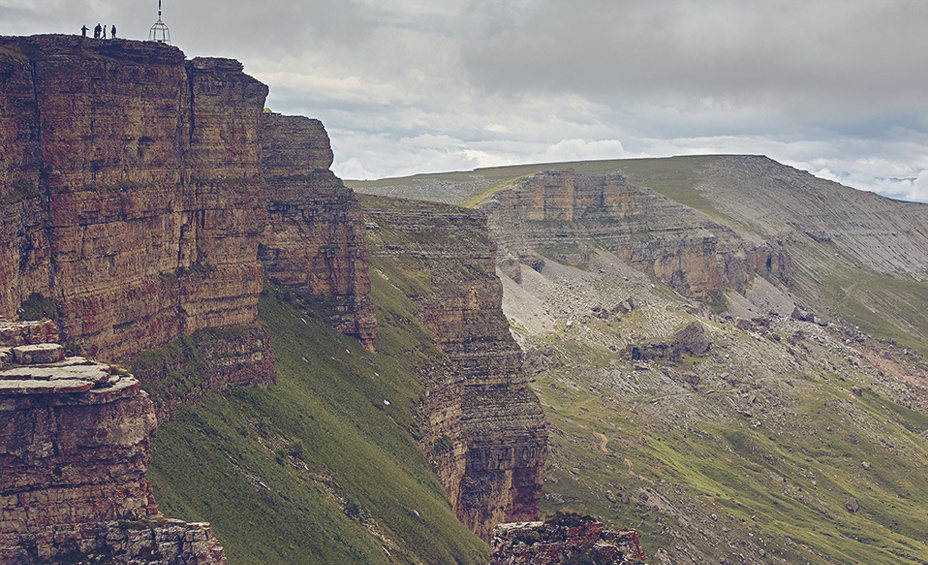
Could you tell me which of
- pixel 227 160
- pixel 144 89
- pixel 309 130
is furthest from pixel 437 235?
pixel 144 89

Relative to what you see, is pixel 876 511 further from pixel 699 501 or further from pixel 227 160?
pixel 227 160

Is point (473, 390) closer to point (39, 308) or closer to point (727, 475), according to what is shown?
point (727, 475)

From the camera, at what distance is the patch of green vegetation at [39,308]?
6303 cm

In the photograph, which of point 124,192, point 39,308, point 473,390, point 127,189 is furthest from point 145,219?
point 473,390

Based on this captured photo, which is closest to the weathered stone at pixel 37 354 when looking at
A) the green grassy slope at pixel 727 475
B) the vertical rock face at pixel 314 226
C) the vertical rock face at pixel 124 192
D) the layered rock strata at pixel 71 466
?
the layered rock strata at pixel 71 466

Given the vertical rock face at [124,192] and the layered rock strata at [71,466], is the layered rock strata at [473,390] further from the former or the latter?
the layered rock strata at [71,466]

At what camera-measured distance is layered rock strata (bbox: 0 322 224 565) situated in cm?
4419

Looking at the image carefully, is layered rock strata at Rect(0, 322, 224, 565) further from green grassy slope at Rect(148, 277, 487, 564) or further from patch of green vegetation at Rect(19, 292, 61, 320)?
patch of green vegetation at Rect(19, 292, 61, 320)

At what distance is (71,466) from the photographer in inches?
1779

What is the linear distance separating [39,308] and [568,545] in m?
30.7

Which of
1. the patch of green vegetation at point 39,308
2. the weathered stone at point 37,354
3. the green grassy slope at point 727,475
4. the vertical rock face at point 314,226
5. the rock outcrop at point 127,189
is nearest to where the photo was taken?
the weathered stone at point 37,354

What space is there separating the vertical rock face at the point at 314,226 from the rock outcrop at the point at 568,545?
6575cm

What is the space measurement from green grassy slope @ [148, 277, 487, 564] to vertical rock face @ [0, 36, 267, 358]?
23.2 ft

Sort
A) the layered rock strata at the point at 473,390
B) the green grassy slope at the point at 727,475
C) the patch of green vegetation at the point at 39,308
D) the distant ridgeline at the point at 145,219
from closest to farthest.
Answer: the patch of green vegetation at the point at 39,308
the distant ridgeline at the point at 145,219
the layered rock strata at the point at 473,390
the green grassy slope at the point at 727,475
